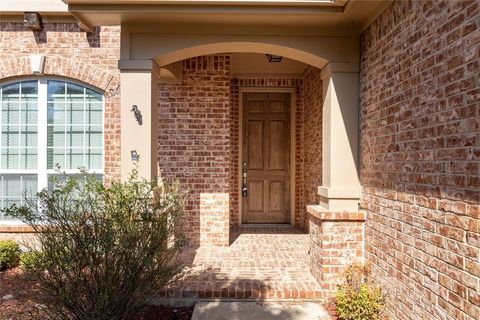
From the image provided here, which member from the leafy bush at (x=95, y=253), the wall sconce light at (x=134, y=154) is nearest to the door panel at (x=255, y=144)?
the wall sconce light at (x=134, y=154)

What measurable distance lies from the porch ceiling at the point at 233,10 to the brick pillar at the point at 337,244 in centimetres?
201

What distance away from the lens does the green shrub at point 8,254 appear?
14.9 feet

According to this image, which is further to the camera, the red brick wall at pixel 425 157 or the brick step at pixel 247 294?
the brick step at pixel 247 294

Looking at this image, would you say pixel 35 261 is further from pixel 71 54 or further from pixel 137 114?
pixel 71 54

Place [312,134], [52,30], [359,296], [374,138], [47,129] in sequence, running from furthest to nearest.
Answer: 1. [312,134]
2. [47,129]
3. [52,30]
4. [374,138]
5. [359,296]

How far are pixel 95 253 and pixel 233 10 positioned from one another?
8.42ft

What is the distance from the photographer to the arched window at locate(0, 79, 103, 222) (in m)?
5.21

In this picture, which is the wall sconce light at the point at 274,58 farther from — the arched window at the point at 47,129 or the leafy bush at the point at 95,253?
the leafy bush at the point at 95,253

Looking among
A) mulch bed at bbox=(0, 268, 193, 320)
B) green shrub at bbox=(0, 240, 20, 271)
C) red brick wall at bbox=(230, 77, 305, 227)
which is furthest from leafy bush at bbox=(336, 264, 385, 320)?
green shrub at bbox=(0, 240, 20, 271)

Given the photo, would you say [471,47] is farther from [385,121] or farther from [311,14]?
[311,14]

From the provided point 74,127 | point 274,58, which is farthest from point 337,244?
point 74,127

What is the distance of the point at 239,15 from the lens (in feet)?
10.6

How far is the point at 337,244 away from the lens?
338cm

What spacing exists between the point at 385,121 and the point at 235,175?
366 cm
